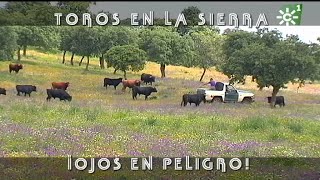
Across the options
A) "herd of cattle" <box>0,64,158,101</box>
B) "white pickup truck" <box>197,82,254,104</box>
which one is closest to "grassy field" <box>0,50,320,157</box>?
"herd of cattle" <box>0,64,158,101</box>

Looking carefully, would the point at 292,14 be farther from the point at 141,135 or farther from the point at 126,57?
the point at 126,57

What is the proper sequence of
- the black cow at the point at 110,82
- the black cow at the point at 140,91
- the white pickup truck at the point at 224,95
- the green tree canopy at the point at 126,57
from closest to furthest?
the white pickup truck at the point at 224,95 < the black cow at the point at 140,91 < the black cow at the point at 110,82 < the green tree canopy at the point at 126,57

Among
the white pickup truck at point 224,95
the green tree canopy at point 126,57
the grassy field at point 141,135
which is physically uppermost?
the green tree canopy at point 126,57

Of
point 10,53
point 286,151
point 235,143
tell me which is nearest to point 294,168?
point 286,151

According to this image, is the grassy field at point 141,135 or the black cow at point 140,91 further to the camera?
the black cow at point 140,91

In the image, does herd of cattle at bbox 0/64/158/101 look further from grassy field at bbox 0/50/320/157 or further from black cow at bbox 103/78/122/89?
grassy field at bbox 0/50/320/157

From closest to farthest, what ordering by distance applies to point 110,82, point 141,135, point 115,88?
point 141,135 < point 115,88 < point 110,82

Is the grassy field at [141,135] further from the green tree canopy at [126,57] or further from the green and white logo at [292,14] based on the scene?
the green tree canopy at [126,57]

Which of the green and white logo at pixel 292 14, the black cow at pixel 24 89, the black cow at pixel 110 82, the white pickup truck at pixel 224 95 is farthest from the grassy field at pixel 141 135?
the black cow at pixel 110 82

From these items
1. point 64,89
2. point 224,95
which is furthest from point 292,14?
point 64,89

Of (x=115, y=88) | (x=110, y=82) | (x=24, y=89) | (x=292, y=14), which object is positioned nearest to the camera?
(x=292, y=14)

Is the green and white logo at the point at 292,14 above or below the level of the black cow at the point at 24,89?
above

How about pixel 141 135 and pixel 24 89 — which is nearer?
pixel 141 135

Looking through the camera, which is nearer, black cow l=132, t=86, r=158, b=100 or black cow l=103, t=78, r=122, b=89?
black cow l=132, t=86, r=158, b=100
